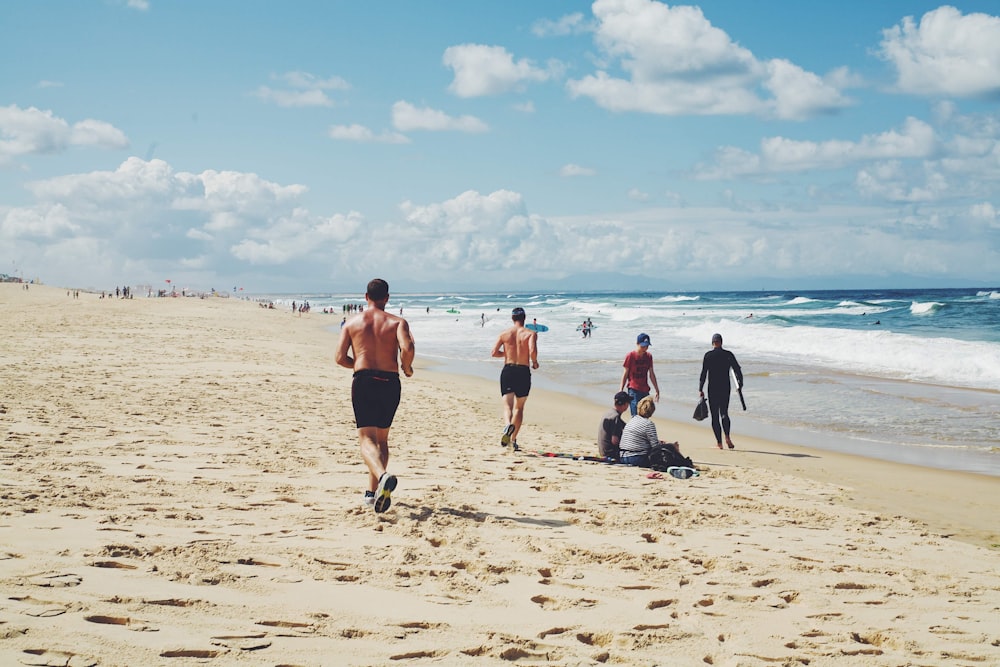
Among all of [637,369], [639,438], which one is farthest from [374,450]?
[637,369]

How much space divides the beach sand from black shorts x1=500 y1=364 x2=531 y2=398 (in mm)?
777

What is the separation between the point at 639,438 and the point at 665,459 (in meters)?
0.39

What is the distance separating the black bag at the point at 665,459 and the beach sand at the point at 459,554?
24cm

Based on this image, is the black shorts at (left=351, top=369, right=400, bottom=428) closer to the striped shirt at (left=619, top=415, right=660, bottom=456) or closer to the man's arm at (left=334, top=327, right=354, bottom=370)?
the man's arm at (left=334, top=327, right=354, bottom=370)

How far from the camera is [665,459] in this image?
820 centimetres

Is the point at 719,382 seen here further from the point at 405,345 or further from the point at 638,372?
the point at 405,345

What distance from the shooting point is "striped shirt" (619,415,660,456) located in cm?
841

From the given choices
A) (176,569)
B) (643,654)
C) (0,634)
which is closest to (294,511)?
(176,569)

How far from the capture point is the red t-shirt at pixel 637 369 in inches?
390

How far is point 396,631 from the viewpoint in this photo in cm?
358

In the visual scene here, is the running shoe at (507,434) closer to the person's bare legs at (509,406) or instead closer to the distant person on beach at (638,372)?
the person's bare legs at (509,406)

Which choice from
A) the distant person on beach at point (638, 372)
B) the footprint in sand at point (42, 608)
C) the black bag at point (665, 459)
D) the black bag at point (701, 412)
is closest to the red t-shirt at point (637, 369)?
the distant person on beach at point (638, 372)

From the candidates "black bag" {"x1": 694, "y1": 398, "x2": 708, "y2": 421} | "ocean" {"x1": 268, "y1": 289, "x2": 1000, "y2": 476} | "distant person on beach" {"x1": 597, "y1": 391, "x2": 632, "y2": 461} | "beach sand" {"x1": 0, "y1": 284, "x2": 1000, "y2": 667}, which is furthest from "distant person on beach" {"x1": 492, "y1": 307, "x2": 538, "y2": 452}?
"ocean" {"x1": 268, "y1": 289, "x2": 1000, "y2": 476}

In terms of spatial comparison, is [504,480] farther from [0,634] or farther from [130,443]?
[0,634]
